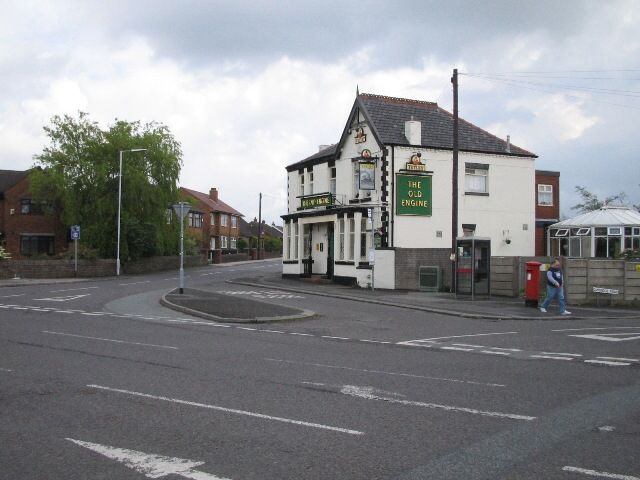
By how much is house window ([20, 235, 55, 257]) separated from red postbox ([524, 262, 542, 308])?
4303 centimetres

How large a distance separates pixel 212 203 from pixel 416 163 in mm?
52896

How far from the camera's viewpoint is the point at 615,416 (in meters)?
7.46

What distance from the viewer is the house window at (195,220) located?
74.3m

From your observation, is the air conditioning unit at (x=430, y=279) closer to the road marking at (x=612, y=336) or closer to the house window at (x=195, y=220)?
the road marking at (x=612, y=336)

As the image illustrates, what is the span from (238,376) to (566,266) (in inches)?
680

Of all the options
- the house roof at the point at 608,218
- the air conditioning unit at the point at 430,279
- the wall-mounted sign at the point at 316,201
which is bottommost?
the air conditioning unit at the point at 430,279

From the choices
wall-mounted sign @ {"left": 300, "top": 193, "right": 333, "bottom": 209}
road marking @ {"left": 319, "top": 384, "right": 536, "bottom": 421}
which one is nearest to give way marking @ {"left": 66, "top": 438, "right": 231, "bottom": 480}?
road marking @ {"left": 319, "top": 384, "right": 536, "bottom": 421}

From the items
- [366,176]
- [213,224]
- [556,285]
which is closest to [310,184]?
[366,176]

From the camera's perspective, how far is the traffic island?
18750mm

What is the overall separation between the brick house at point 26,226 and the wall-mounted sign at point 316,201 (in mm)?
25723

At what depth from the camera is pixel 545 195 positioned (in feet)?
143

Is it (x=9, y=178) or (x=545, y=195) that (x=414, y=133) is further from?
(x=9, y=178)

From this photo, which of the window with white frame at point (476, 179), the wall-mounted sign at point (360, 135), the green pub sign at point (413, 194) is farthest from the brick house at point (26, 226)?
the window with white frame at point (476, 179)

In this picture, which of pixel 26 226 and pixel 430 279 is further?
pixel 26 226
